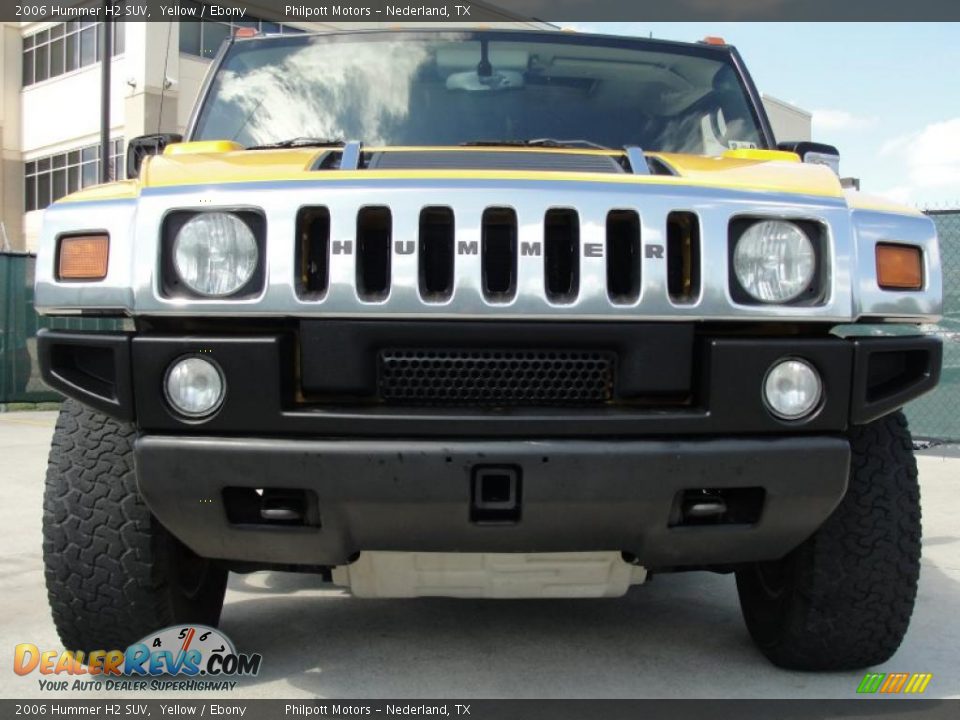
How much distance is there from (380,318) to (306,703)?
1167mm

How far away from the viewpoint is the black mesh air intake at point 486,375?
2338mm

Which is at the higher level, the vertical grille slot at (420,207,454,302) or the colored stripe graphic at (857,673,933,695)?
the vertical grille slot at (420,207,454,302)

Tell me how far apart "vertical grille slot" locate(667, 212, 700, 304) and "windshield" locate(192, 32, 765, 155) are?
1105mm

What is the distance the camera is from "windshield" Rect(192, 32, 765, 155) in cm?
353

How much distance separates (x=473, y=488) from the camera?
2273mm

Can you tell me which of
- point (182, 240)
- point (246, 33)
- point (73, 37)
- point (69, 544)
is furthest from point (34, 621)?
point (73, 37)

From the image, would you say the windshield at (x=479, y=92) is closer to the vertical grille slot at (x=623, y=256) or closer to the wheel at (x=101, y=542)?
the vertical grille slot at (x=623, y=256)

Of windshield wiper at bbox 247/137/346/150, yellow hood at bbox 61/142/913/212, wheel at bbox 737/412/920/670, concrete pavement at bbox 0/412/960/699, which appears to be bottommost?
concrete pavement at bbox 0/412/960/699

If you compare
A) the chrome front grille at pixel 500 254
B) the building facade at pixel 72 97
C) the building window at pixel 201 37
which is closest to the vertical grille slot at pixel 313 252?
the chrome front grille at pixel 500 254

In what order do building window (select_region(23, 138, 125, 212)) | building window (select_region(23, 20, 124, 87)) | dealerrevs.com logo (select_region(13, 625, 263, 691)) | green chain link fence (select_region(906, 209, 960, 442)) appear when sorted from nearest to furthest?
dealerrevs.com logo (select_region(13, 625, 263, 691)) < green chain link fence (select_region(906, 209, 960, 442)) < building window (select_region(23, 138, 125, 212)) < building window (select_region(23, 20, 124, 87))

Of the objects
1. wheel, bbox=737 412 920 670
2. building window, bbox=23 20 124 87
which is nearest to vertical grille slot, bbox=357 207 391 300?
wheel, bbox=737 412 920 670

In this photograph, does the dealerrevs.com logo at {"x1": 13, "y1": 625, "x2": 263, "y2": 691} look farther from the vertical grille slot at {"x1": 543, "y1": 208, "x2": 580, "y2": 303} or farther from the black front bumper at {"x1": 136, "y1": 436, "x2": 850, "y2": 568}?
the vertical grille slot at {"x1": 543, "y1": 208, "x2": 580, "y2": 303}

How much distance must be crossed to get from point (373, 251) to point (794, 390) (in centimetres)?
105

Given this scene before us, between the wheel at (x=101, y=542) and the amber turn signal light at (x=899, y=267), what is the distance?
198 cm
